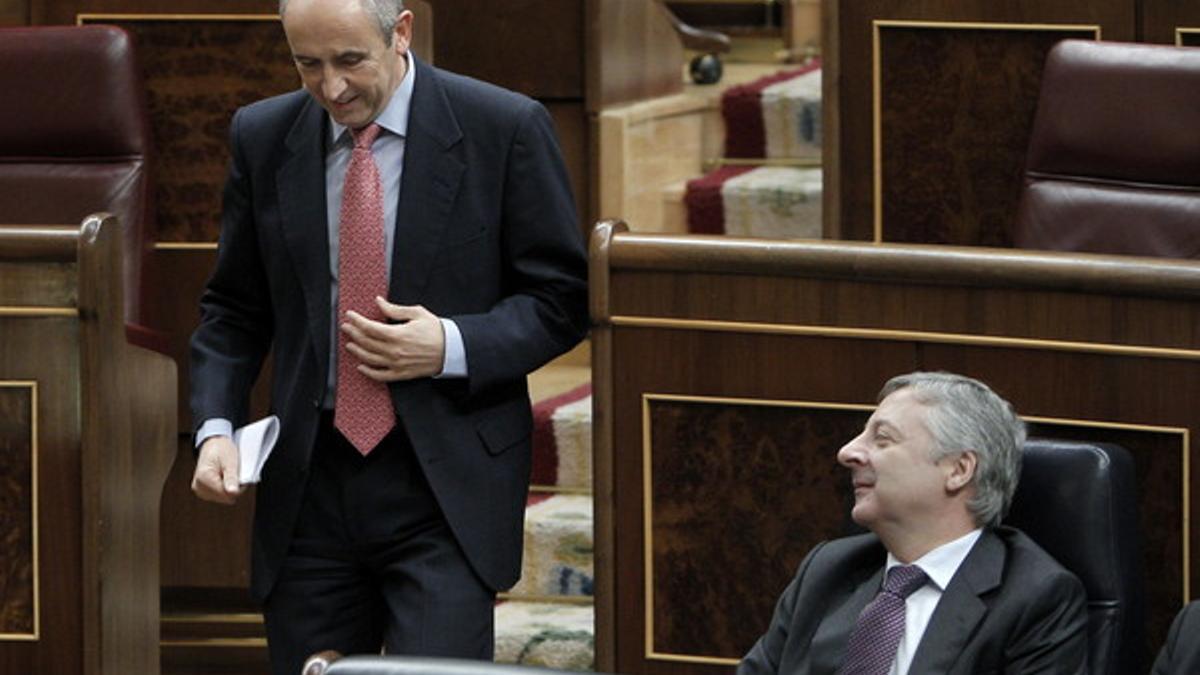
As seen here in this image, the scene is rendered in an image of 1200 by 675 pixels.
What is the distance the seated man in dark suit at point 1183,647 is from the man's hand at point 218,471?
Answer: 31.7 inches

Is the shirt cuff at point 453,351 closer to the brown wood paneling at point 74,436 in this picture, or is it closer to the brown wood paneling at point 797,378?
the brown wood paneling at point 797,378

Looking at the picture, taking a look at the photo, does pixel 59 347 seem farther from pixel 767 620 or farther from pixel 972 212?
pixel 972 212

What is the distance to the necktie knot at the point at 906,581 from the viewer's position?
209 cm

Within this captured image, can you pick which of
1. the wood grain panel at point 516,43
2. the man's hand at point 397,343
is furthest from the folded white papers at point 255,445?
the wood grain panel at point 516,43

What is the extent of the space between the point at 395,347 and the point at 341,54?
26 cm

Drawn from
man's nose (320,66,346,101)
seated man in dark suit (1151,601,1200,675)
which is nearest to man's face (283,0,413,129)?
man's nose (320,66,346,101)

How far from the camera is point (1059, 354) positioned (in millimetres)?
2311

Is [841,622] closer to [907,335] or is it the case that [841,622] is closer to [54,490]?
[907,335]

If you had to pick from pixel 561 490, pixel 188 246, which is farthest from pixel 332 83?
pixel 561 490

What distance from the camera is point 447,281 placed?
2250mm

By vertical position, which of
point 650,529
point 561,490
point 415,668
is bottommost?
point 561,490

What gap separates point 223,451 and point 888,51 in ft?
4.38

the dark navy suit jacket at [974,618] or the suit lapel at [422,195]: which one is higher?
the suit lapel at [422,195]

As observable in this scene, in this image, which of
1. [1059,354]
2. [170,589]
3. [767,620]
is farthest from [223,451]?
[170,589]
